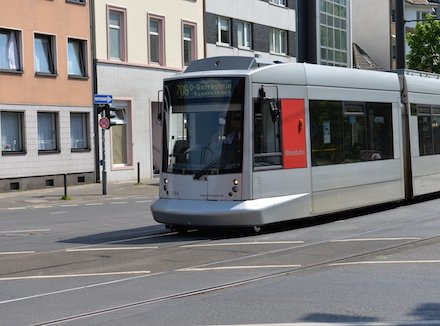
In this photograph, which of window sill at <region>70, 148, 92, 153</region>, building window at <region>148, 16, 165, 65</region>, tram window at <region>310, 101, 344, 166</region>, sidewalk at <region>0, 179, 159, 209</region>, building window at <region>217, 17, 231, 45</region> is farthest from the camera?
building window at <region>217, 17, 231, 45</region>

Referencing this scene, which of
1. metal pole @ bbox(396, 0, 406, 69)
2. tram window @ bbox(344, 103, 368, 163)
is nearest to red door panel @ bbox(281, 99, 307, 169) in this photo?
tram window @ bbox(344, 103, 368, 163)

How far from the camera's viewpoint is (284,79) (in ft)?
45.7

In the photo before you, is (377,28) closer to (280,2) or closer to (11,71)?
(280,2)

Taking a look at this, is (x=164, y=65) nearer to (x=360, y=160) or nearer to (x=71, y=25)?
(x=71, y=25)

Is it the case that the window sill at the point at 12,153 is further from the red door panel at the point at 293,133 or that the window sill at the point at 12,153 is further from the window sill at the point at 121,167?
the red door panel at the point at 293,133

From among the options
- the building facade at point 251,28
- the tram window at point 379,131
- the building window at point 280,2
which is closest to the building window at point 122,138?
the building facade at point 251,28

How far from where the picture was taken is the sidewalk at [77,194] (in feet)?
82.7

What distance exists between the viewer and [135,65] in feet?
113

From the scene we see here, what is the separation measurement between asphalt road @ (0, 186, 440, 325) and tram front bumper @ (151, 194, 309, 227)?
0.32 metres

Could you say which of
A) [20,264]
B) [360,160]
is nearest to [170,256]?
[20,264]

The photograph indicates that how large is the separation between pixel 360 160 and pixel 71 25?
18996 millimetres

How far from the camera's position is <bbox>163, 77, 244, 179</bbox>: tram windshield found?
13180mm

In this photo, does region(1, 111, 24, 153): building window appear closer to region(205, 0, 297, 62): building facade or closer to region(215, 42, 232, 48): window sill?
region(205, 0, 297, 62): building facade

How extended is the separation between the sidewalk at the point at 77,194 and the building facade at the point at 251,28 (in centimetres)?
1088
